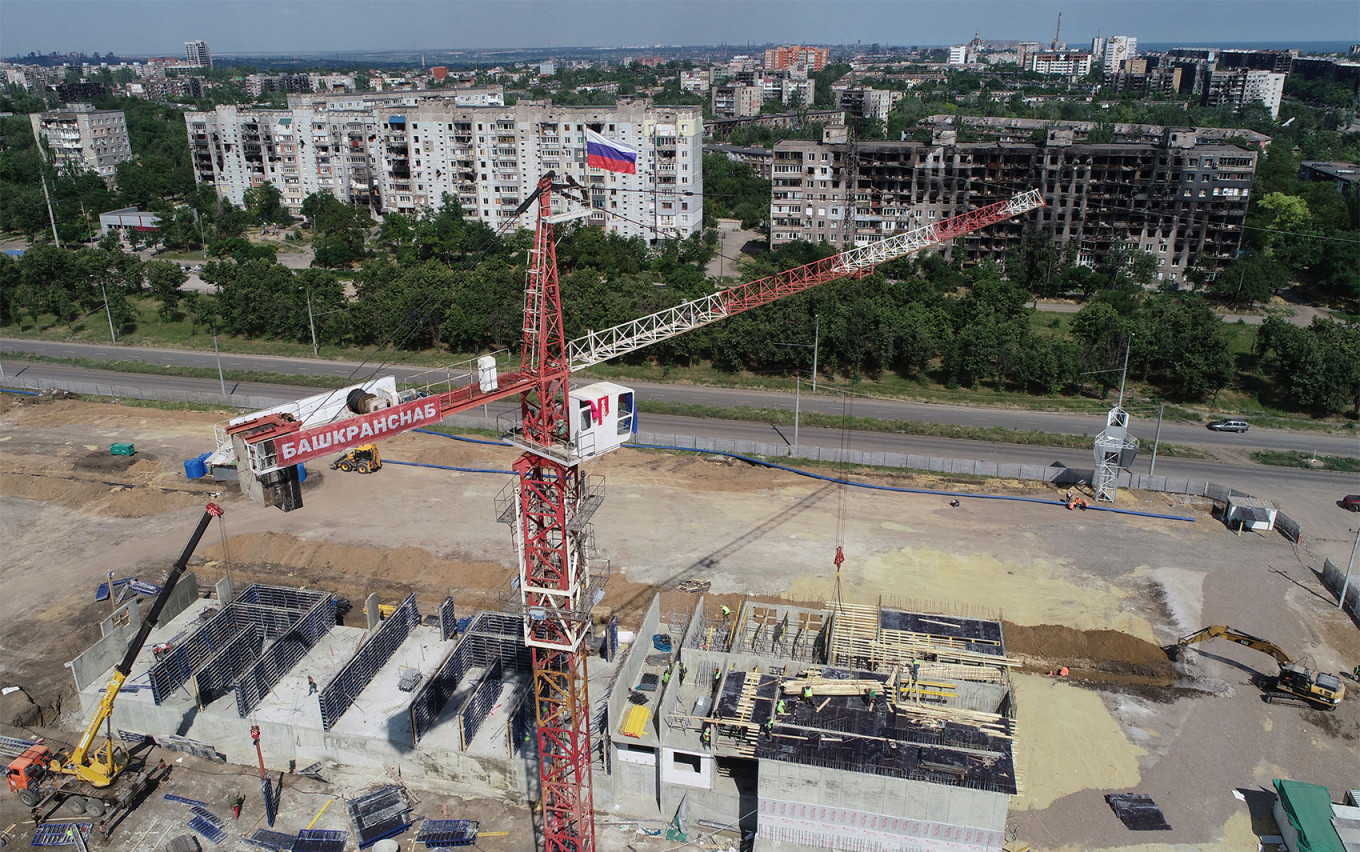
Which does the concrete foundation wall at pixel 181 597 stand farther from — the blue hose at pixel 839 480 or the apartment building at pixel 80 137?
the apartment building at pixel 80 137

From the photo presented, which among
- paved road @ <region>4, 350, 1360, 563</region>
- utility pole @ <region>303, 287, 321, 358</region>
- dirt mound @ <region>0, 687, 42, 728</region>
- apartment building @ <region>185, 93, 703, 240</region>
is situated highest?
apartment building @ <region>185, 93, 703, 240</region>

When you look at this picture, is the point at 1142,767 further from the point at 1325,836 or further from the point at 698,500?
the point at 698,500

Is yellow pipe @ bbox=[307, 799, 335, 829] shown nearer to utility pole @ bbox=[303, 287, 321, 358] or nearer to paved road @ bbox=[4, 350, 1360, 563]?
paved road @ bbox=[4, 350, 1360, 563]

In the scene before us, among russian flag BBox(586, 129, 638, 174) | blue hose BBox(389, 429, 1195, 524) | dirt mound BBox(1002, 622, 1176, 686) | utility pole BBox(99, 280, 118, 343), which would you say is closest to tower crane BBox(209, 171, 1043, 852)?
russian flag BBox(586, 129, 638, 174)

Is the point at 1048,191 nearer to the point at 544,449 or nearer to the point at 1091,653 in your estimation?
the point at 1091,653

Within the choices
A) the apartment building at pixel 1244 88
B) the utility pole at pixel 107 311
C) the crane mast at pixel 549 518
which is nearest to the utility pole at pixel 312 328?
the utility pole at pixel 107 311
